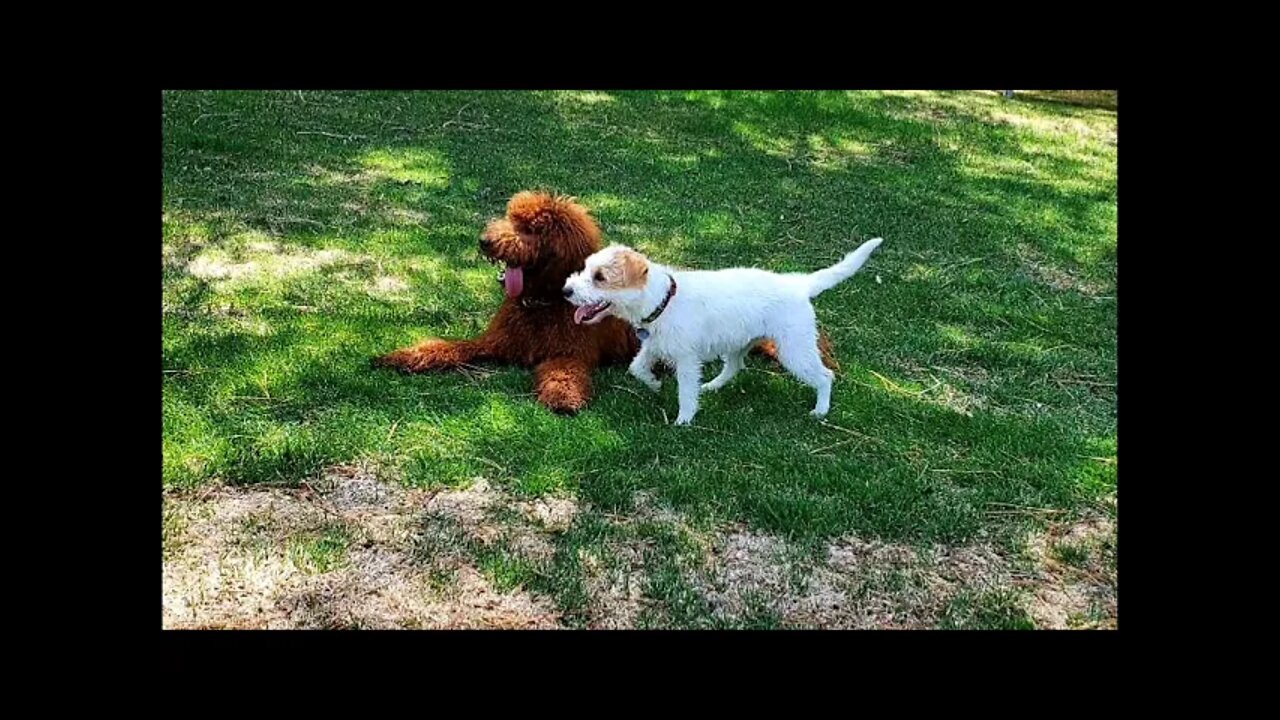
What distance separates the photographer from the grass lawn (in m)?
3.15

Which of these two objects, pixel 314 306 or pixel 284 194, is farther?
pixel 284 194

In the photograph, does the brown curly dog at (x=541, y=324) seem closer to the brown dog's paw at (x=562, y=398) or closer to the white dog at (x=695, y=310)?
the brown dog's paw at (x=562, y=398)

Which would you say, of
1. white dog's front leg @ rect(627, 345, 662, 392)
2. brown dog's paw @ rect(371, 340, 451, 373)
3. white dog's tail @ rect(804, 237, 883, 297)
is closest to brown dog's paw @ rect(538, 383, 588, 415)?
white dog's front leg @ rect(627, 345, 662, 392)

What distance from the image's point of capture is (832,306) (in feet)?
18.8

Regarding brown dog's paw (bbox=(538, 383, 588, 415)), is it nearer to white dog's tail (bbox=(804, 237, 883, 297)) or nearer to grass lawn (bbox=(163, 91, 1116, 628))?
grass lawn (bbox=(163, 91, 1116, 628))

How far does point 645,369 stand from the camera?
4.35 meters

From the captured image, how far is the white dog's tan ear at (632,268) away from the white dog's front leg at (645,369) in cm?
36

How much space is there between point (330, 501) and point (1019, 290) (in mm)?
4570

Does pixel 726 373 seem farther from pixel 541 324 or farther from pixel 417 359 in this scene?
pixel 417 359

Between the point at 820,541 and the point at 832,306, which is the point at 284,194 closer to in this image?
the point at 832,306

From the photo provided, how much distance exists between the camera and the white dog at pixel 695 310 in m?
3.97

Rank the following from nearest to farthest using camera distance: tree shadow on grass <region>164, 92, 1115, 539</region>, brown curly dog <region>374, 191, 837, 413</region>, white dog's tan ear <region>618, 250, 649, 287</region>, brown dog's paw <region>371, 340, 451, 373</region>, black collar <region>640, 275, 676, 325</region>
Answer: tree shadow on grass <region>164, 92, 1115, 539</region>, white dog's tan ear <region>618, 250, 649, 287</region>, black collar <region>640, 275, 676, 325</region>, brown curly dog <region>374, 191, 837, 413</region>, brown dog's paw <region>371, 340, 451, 373</region>

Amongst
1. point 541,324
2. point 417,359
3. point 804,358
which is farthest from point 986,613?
point 417,359
